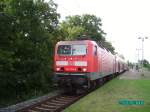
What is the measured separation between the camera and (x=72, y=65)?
884 inches

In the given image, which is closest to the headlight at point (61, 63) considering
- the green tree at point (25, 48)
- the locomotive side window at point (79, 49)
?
the locomotive side window at point (79, 49)

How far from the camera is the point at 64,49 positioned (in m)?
23.1

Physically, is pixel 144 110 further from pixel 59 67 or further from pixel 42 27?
pixel 42 27

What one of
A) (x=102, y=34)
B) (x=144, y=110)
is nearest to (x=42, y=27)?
(x=144, y=110)

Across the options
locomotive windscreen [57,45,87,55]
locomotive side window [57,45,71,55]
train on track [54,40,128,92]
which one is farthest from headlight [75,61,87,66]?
locomotive side window [57,45,71,55]

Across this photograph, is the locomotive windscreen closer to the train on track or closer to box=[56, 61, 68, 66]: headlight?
the train on track

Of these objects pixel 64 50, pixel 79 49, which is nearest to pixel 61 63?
pixel 64 50

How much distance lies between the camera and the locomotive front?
72.8 ft

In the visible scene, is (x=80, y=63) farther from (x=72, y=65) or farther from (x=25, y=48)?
(x=25, y=48)

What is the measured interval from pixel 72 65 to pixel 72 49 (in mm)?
1004

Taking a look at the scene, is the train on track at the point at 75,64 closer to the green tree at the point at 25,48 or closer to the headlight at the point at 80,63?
the headlight at the point at 80,63

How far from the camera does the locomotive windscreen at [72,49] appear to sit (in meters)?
22.6

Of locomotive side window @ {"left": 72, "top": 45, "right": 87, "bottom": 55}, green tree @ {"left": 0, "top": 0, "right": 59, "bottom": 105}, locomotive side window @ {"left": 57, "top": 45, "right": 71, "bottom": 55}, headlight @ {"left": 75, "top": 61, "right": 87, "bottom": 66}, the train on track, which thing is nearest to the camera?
green tree @ {"left": 0, "top": 0, "right": 59, "bottom": 105}

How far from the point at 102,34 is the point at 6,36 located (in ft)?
208
